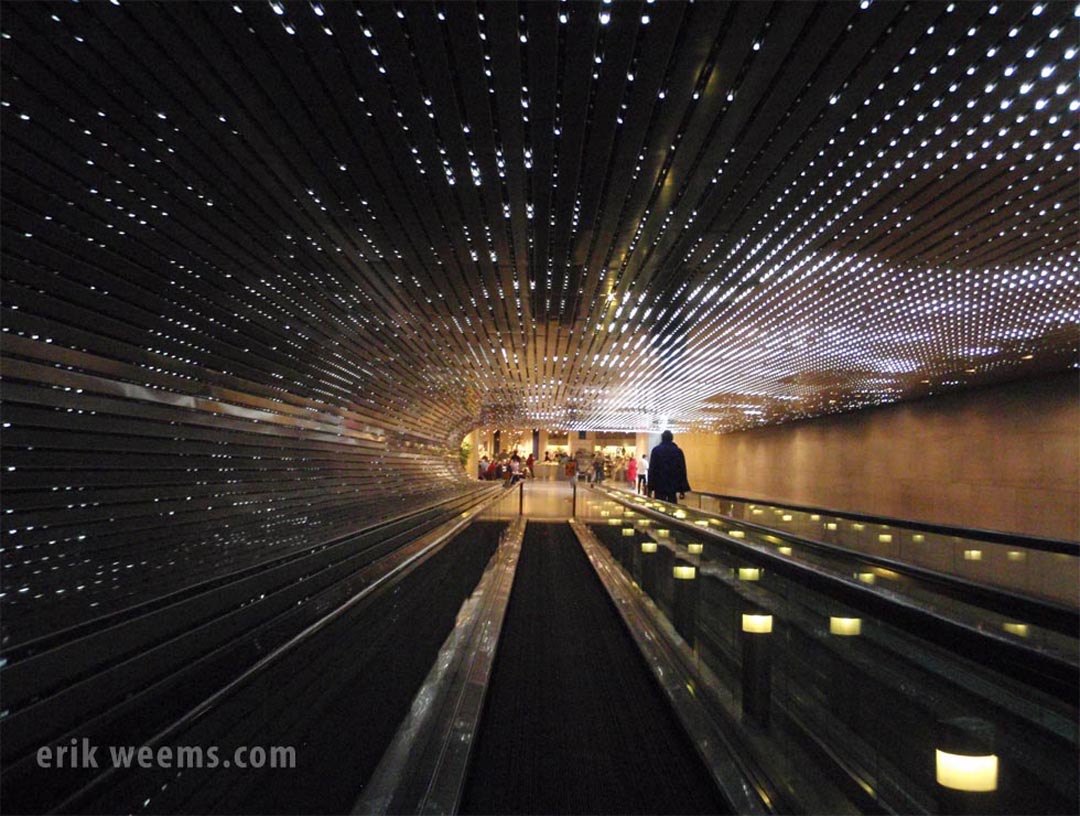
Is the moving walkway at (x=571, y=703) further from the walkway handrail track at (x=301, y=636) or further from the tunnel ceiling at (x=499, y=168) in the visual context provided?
the tunnel ceiling at (x=499, y=168)

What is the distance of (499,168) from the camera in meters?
4.66

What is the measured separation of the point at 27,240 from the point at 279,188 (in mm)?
1670

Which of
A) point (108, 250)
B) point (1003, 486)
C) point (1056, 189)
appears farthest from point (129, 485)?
point (1003, 486)

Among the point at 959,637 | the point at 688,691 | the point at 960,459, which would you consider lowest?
the point at 688,691

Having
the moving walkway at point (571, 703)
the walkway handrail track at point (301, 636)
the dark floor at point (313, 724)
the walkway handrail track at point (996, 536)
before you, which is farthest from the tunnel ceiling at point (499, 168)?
the walkway handrail track at point (996, 536)

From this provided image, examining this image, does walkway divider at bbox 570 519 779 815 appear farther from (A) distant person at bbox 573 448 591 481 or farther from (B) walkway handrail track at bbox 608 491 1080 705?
(A) distant person at bbox 573 448 591 481

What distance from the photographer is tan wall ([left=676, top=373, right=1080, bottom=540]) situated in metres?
10.7

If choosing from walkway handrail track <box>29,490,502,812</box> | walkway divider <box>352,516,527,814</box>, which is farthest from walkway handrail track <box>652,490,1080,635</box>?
walkway handrail track <box>29,490,502,812</box>

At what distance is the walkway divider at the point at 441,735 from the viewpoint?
7.20 ft

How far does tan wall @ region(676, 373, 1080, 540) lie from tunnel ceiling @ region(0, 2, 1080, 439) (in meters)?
4.04

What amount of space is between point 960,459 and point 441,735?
14.0 meters

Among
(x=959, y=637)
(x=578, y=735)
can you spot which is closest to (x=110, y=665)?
(x=578, y=735)

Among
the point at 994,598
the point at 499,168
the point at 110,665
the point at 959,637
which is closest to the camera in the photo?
the point at 959,637

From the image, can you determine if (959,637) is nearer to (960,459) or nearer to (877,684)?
(877,684)
